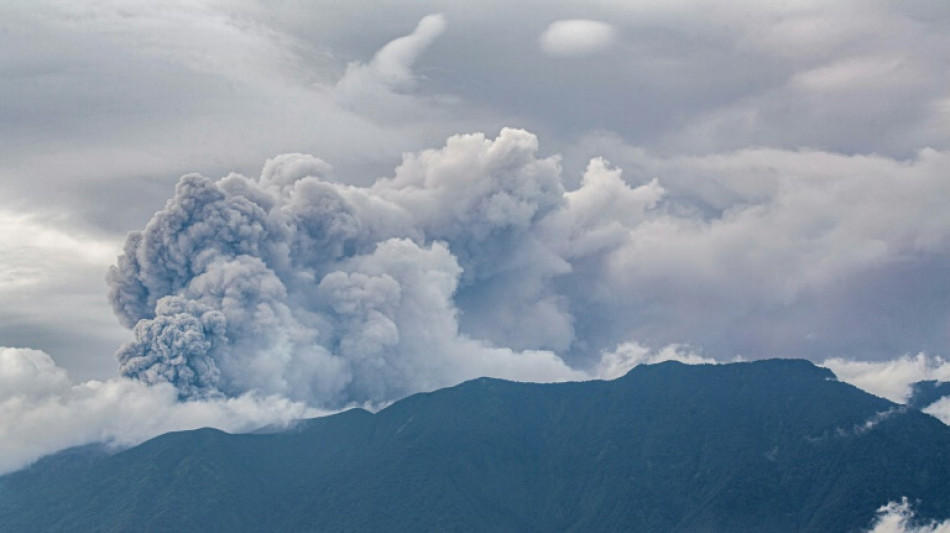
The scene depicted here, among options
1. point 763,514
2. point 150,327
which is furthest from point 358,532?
point 763,514

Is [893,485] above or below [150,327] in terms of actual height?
below

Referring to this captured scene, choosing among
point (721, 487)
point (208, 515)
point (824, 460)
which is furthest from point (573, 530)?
point (208, 515)

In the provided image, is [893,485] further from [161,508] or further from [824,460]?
[161,508]

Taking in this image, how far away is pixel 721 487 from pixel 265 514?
65109 millimetres

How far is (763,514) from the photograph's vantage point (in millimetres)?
186250

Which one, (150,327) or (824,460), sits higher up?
(150,327)

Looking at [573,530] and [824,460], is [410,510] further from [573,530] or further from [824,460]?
[824,460]

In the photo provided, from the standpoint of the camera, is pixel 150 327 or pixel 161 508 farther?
pixel 161 508

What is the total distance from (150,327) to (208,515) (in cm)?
3161

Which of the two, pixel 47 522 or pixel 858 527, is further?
pixel 47 522

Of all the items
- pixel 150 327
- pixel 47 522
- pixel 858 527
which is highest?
pixel 150 327

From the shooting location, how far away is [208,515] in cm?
19488

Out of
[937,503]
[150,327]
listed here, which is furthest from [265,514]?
[937,503]

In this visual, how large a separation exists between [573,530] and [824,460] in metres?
37.5
